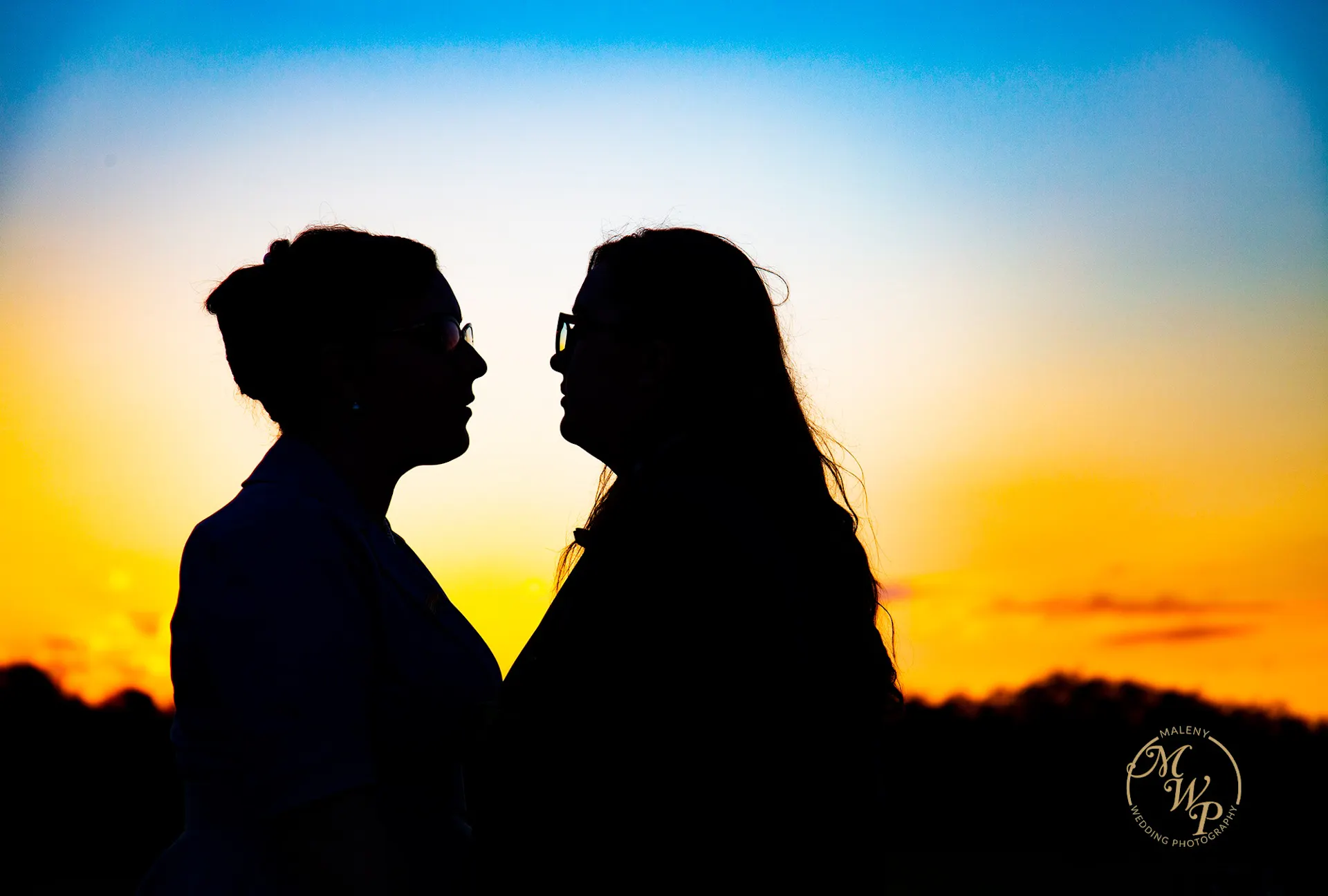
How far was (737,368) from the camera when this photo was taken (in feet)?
8.89

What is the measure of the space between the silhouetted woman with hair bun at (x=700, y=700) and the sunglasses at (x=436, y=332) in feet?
3.24

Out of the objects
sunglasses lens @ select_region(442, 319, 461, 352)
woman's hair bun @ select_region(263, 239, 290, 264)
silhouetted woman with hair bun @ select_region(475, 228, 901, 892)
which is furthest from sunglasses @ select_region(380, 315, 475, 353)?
silhouetted woman with hair bun @ select_region(475, 228, 901, 892)

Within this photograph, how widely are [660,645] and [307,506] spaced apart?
996mm

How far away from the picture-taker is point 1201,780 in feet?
34.0

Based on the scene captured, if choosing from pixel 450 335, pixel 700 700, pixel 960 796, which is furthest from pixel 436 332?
pixel 960 796

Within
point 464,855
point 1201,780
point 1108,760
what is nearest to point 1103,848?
point 1108,760

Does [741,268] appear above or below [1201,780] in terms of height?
above

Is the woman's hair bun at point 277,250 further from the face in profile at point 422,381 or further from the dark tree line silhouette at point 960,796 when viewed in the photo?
the dark tree line silhouette at point 960,796

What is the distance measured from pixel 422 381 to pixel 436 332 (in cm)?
17

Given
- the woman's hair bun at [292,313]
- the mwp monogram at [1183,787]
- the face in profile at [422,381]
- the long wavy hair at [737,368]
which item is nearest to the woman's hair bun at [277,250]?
the woman's hair bun at [292,313]

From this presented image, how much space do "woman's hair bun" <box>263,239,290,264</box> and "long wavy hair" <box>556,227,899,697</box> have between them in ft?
A: 2.84

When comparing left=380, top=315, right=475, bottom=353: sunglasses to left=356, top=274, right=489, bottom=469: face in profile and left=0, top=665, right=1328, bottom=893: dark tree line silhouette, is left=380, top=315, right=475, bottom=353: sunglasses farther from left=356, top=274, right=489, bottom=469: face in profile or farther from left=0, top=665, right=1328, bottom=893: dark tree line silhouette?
left=0, top=665, right=1328, bottom=893: dark tree line silhouette

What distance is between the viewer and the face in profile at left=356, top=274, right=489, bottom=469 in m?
3.08

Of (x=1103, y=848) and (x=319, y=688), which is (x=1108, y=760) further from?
(x=319, y=688)
